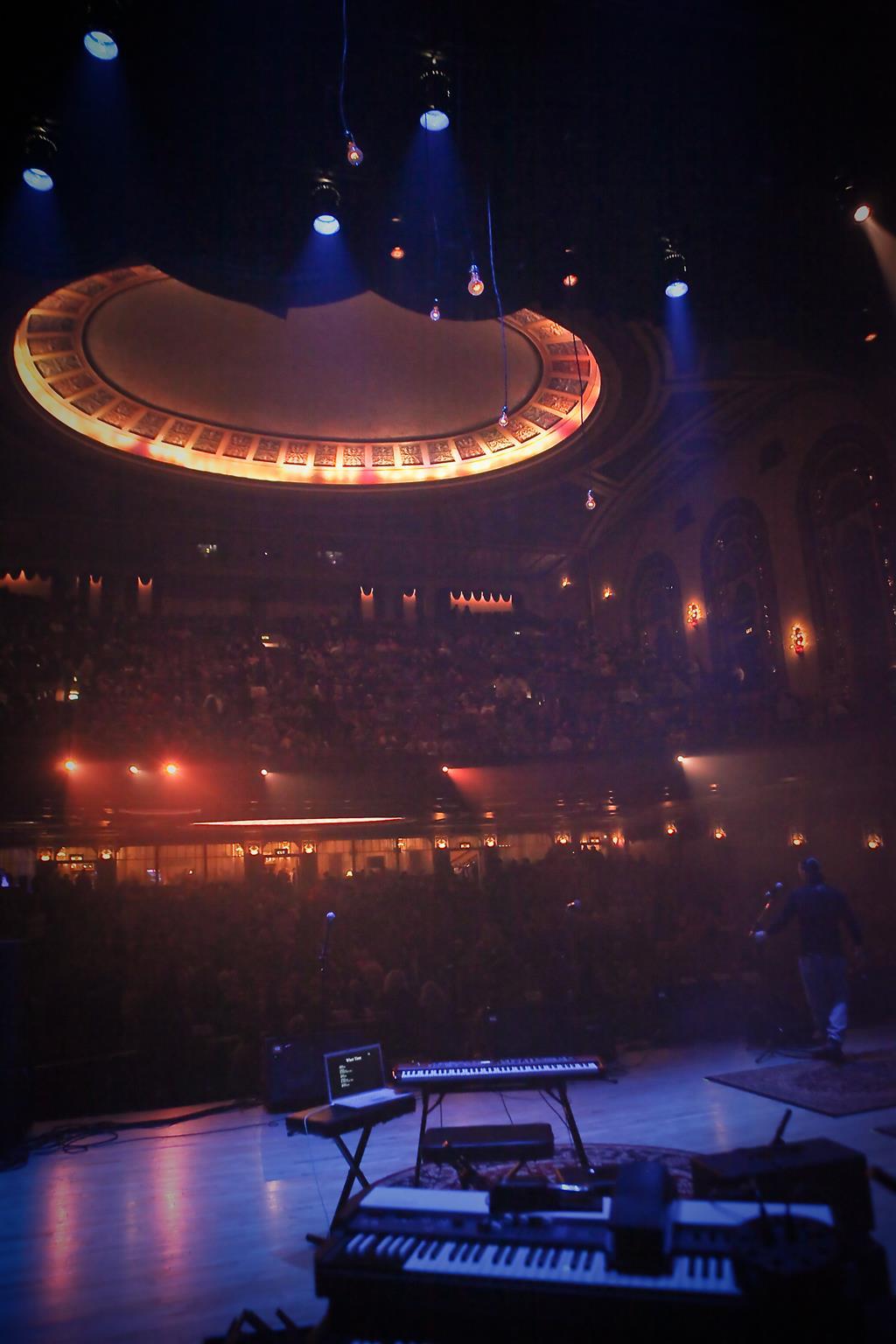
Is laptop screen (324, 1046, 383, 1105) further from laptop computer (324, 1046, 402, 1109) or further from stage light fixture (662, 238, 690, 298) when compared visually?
stage light fixture (662, 238, 690, 298)

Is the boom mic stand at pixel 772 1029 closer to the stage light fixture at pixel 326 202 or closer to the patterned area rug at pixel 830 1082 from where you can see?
the patterned area rug at pixel 830 1082

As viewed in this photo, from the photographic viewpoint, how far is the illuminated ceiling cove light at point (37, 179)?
527 centimetres

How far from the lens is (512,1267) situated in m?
1.74

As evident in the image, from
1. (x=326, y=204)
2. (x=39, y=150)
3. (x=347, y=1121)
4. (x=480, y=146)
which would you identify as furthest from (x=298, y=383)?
(x=347, y=1121)

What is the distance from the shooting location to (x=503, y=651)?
1488 centimetres

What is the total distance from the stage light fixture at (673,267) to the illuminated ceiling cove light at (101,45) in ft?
12.7

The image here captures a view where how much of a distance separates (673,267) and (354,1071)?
19.7 feet

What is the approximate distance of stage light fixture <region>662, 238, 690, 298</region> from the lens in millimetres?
6188

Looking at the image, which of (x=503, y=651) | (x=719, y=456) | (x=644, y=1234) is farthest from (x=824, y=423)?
(x=644, y=1234)

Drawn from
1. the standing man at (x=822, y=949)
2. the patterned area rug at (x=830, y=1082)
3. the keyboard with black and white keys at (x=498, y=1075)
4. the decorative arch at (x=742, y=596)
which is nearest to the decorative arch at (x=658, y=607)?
the decorative arch at (x=742, y=596)

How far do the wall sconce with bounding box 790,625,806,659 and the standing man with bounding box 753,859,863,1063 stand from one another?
609 centimetres

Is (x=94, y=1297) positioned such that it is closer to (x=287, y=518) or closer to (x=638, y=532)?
(x=287, y=518)

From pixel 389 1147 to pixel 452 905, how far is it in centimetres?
428

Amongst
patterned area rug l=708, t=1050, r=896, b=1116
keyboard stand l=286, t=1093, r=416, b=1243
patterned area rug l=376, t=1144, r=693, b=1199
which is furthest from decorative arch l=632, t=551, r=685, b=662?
keyboard stand l=286, t=1093, r=416, b=1243
